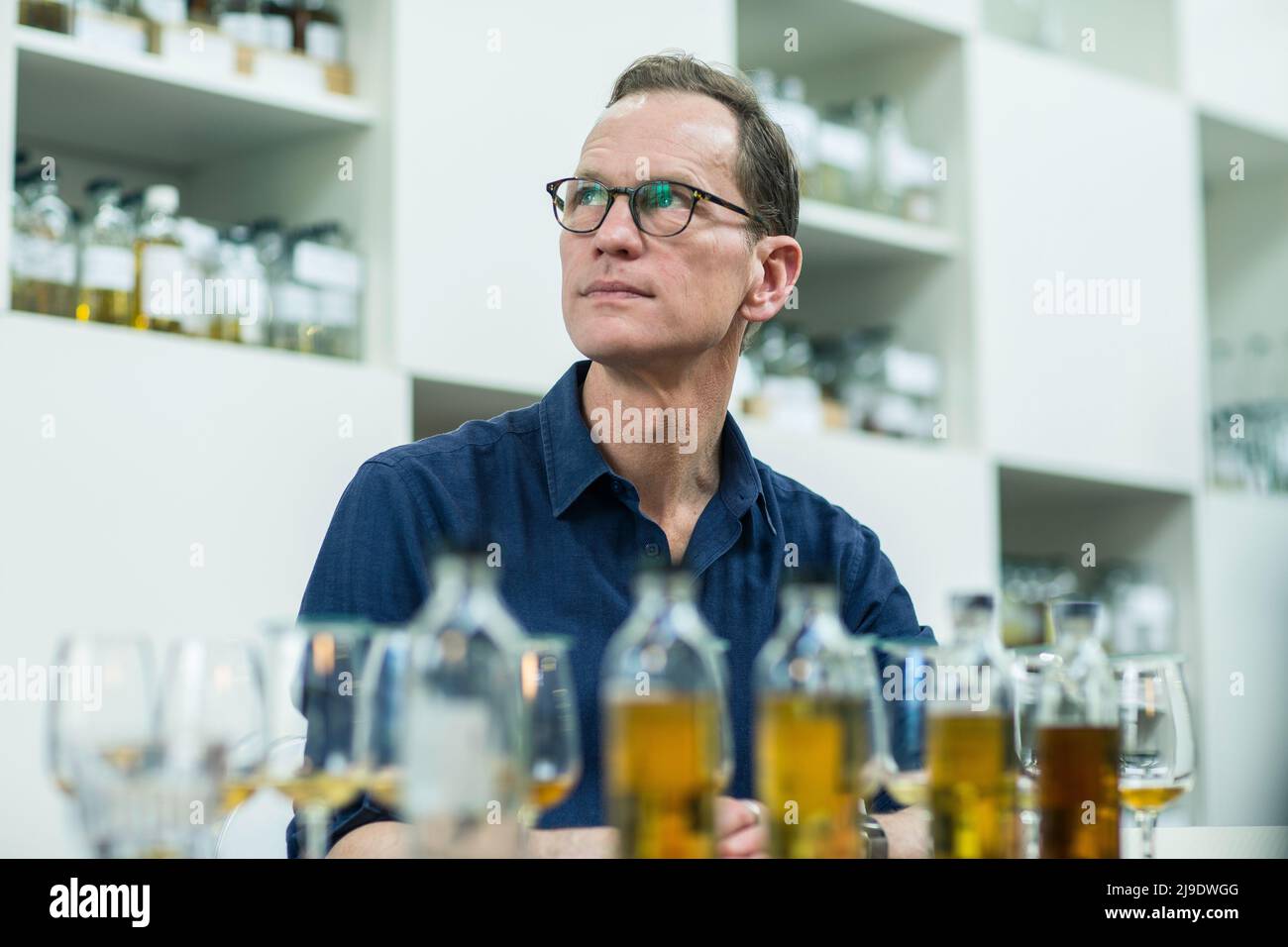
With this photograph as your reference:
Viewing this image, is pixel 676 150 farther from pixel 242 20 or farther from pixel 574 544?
pixel 242 20

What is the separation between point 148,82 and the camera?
1960 mm

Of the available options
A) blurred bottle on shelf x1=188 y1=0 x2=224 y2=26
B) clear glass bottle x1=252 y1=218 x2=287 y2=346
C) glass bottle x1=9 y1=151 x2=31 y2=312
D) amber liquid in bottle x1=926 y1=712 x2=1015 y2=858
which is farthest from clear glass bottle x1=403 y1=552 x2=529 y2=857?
blurred bottle on shelf x1=188 y1=0 x2=224 y2=26

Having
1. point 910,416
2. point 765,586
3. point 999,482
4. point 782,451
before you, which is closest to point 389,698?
point 765,586

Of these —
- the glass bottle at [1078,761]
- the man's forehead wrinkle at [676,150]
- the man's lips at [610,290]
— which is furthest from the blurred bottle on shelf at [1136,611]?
the glass bottle at [1078,761]

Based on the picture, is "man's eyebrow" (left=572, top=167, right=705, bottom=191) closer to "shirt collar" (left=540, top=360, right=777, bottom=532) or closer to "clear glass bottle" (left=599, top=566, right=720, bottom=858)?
"shirt collar" (left=540, top=360, right=777, bottom=532)

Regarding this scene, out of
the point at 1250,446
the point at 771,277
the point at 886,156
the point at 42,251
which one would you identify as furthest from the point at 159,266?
the point at 1250,446

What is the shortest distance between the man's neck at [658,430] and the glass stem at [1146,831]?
587 millimetres

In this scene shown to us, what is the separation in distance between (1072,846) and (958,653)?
0.37 ft

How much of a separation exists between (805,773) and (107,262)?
1.41 meters

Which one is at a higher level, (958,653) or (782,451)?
(782,451)

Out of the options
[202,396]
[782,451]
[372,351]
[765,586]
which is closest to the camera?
[765,586]
